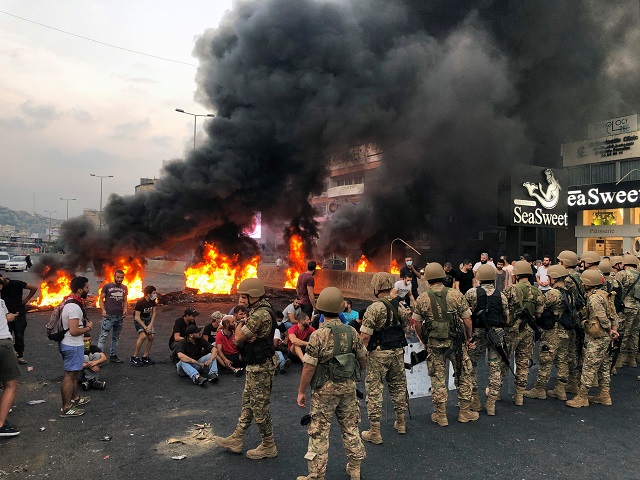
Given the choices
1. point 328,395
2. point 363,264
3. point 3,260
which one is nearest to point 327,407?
point 328,395

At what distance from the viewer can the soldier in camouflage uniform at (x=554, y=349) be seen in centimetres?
564

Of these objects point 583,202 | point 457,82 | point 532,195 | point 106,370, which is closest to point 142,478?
point 106,370

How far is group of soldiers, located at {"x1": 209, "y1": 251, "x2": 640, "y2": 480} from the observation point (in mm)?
3566

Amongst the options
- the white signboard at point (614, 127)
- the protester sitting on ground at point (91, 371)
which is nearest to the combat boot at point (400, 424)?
the protester sitting on ground at point (91, 371)

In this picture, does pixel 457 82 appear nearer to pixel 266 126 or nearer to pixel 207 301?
pixel 266 126

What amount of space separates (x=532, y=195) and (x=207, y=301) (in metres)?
13.5

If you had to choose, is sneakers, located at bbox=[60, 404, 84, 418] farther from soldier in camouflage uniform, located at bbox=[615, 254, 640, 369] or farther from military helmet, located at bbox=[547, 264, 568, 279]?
soldier in camouflage uniform, located at bbox=[615, 254, 640, 369]

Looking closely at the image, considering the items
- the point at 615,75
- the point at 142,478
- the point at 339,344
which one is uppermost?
the point at 615,75

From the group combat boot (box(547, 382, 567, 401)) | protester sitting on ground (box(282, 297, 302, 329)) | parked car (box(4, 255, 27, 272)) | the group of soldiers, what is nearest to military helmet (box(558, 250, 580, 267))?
the group of soldiers

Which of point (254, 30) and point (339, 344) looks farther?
point (254, 30)

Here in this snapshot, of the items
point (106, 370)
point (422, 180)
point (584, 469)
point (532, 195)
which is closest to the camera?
point (584, 469)

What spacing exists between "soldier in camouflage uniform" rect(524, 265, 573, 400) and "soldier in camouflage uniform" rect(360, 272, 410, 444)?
7.11ft

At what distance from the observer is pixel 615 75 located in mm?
27172

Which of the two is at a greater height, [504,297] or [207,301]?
[504,297]
